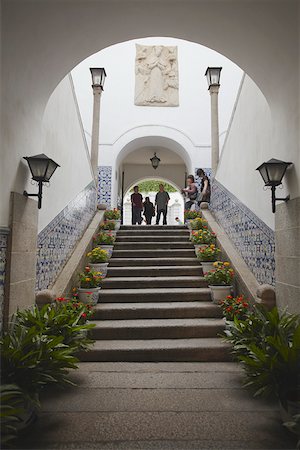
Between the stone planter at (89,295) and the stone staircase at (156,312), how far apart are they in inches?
4.1

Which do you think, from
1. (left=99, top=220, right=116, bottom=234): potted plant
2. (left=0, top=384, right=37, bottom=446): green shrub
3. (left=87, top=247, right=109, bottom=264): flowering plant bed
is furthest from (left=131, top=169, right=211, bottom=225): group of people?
(left=0, top=384, right=37, bottom=446): green shrub

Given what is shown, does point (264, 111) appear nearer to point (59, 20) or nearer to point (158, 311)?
point (59, 20)

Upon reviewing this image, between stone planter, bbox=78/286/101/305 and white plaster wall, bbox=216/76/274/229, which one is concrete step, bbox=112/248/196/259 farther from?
stone planter, bbox=78/286/101/305

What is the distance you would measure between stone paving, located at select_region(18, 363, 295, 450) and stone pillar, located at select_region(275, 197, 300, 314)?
2.92 feet

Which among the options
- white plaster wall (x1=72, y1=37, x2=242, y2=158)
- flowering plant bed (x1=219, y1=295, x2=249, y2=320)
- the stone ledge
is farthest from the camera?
white plaster wall (x1=72, y1=37, x2=242, y2=158)

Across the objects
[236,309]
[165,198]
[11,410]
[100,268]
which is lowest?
[11,410]

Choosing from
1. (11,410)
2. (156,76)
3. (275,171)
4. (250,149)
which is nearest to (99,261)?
(250,149)

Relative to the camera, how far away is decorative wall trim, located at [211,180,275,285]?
3865 millimetres

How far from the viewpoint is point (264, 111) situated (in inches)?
159

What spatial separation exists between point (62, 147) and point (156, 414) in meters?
3.69

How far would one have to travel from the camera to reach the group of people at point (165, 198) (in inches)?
308

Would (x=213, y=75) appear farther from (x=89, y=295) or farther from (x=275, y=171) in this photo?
(x=89, y=295)

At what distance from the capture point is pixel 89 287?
14.5 ft

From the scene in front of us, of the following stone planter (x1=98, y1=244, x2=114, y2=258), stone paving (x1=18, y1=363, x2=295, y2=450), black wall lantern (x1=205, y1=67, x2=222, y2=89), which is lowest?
stone paving (x1=18, y1=363, x2=295, y2=450)
